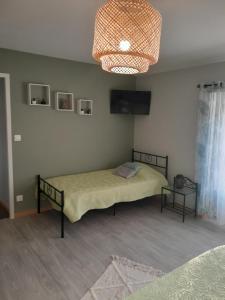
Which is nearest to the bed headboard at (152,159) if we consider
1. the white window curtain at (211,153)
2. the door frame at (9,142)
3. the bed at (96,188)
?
the bed at (96,188)

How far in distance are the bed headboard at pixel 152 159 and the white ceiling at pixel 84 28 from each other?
5.89 ft

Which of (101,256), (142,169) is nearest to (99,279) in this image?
(101,256)

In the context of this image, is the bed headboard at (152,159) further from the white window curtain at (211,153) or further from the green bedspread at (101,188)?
the white window curtain at (211,153)

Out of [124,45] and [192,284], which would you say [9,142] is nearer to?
[124,45]

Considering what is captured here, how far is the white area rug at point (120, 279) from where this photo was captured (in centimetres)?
226

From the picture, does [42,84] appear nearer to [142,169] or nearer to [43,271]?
[142,169]

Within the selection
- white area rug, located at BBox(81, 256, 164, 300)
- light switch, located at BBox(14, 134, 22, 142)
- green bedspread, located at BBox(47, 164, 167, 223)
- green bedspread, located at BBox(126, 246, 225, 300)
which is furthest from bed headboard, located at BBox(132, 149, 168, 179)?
green bedspread, located at BBox(126, 246, 225, 300)

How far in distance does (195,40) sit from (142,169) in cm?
232

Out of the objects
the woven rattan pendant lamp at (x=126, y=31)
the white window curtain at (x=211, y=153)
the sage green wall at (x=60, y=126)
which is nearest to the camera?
the woven rattan pendant lamp at (x=126, y=31)

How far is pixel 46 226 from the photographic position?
364cm

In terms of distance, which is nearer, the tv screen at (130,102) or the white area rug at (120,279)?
the white area rug at (120,279)

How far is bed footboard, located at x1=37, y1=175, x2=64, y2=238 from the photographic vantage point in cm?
332

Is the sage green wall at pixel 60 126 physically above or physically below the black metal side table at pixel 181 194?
above

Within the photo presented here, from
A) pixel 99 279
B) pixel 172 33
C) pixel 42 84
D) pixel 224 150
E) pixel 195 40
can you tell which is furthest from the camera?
pixel 42 84
